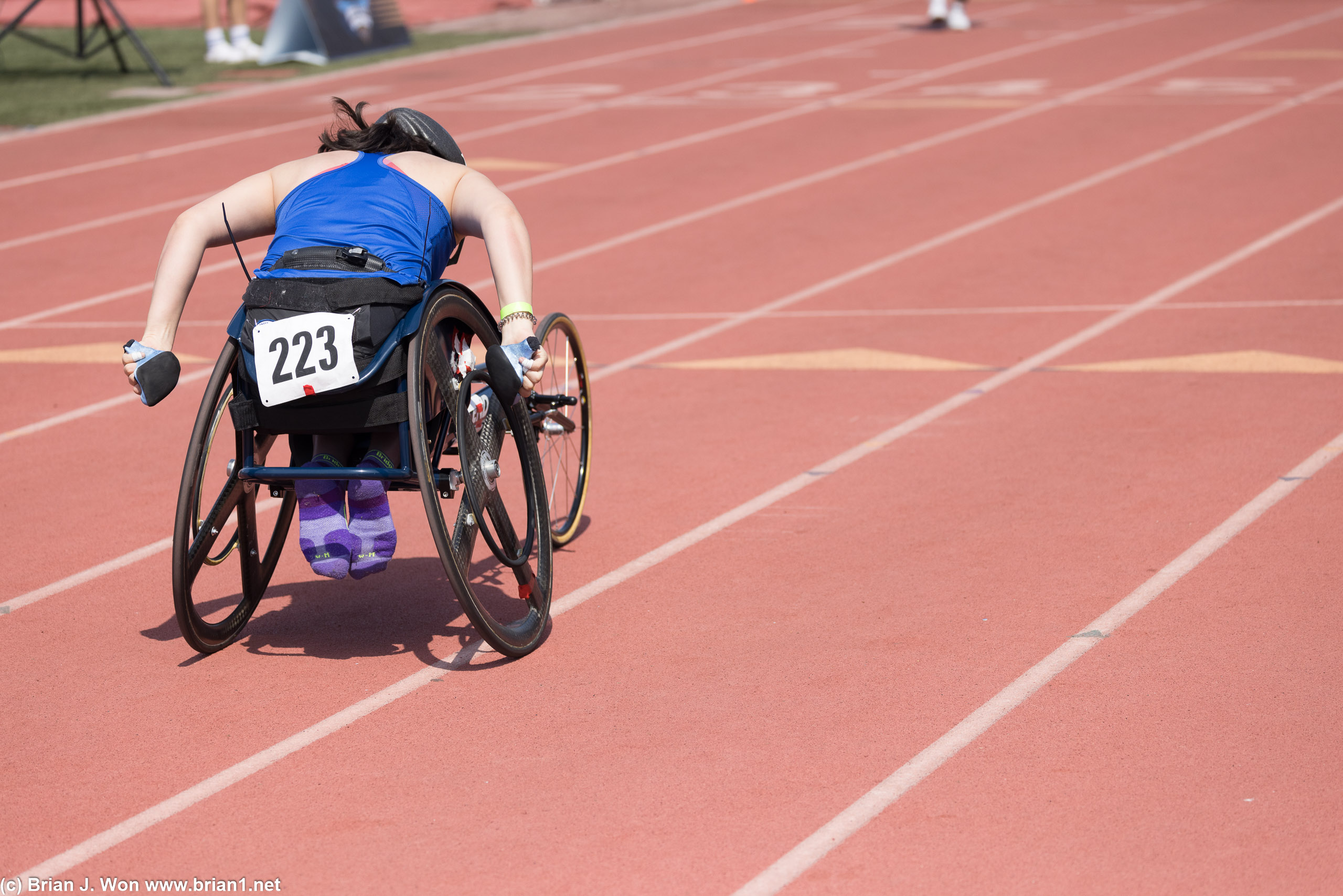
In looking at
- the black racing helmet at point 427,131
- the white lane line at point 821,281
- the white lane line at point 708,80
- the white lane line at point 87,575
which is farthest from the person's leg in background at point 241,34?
the black racing helmet at point 427,131

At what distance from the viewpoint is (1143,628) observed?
502cm

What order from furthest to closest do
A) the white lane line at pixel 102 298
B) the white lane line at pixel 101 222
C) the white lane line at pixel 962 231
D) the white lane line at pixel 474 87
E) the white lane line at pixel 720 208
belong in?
the white lane line at pixel 474 87
the white lane line at pixel 101 222
the white lane line at pixel 720 208
the white lane line at pixel 102 298
the white lane line at pixel 962 231

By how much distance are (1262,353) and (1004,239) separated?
354cm

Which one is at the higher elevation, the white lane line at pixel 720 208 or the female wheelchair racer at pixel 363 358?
the female wheelchair racer at pixel 363 358

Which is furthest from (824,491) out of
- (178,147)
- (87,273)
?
(178,147)

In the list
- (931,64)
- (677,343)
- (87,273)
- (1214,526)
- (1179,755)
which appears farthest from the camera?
(931,64)

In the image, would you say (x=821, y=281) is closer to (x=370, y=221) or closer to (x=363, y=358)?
(x=370, y=221)

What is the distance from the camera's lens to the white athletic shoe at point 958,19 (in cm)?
2609

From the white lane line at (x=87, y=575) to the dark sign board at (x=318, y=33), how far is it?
18.3 m

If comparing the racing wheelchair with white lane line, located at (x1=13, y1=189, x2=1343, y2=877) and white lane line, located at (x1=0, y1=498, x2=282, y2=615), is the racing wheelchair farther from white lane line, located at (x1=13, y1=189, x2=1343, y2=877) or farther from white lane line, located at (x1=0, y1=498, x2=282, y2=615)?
white lane line, located at (x1=0, y1=498, x2=282, y2=615)

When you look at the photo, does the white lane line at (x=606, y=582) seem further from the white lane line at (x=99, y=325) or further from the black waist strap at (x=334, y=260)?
the white lane line at (x=99, y=325)

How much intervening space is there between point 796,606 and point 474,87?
1670cm

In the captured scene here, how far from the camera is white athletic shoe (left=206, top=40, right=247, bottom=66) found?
2391 cm

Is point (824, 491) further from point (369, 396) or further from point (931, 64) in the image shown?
point (931, 64)
